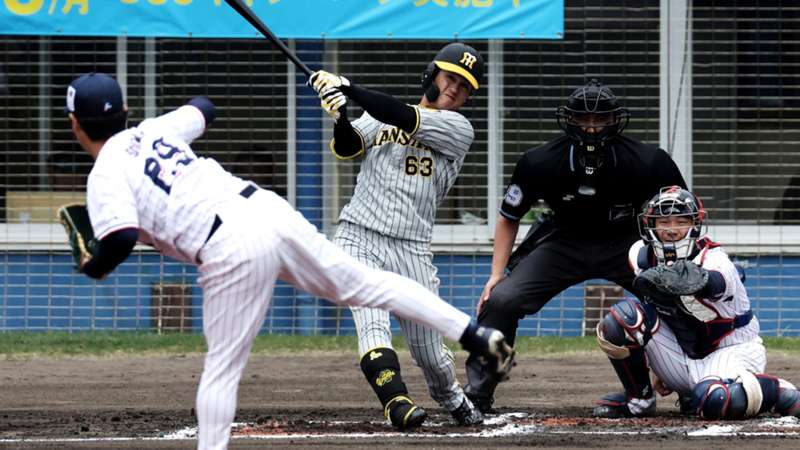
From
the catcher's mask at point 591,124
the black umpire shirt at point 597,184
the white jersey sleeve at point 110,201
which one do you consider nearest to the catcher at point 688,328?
the black umpire shirt at point 597,184

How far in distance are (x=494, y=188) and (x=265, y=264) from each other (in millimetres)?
6703

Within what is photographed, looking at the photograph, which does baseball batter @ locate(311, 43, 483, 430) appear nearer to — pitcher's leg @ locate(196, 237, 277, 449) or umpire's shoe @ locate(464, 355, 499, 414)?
umpire's shoe @ locate(464, 355, 499, 414)

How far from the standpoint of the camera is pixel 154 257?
11516 millimetres

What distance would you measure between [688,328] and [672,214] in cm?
60

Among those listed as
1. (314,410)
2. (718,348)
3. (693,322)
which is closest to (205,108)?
(314,410)

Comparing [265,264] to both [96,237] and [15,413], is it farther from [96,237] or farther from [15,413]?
[15,413]

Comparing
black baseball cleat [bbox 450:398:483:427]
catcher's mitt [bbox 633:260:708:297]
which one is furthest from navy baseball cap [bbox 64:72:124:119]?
catcher's mitt [bbox 633:260:708:297]

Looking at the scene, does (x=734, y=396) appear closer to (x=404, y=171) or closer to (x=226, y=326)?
(x=404, y=171)

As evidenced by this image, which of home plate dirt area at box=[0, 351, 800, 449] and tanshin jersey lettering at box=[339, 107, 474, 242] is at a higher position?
tanshin jersey lettering at box=[339, 107, 474, 242]

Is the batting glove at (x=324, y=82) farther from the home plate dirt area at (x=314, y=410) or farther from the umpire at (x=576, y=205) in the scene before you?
the home plate dirt area at (x=314, y=410)

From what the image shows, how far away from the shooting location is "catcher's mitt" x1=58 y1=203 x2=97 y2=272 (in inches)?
193

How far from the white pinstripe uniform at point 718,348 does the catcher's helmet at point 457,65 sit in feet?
3.73

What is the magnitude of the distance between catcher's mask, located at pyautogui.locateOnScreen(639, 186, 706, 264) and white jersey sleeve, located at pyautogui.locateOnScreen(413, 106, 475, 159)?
896mm

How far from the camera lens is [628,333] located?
6754mm
